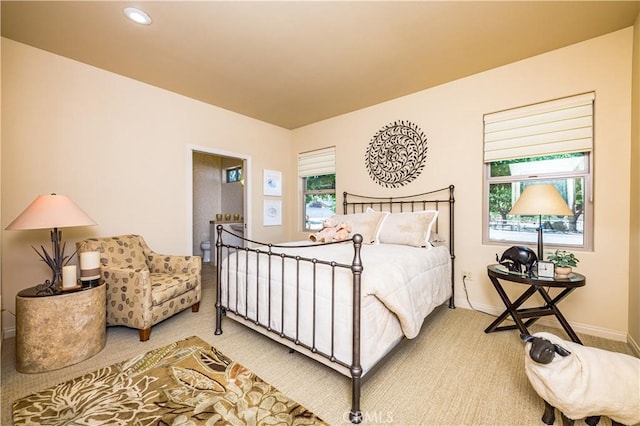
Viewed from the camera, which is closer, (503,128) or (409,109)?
(503,128)

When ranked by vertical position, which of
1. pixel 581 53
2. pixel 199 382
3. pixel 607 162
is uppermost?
pixel 581 53

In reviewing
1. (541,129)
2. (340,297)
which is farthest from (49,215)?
(541,129)

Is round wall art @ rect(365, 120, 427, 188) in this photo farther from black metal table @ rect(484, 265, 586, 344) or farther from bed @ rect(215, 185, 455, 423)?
black metal table @ rect(484, 265, 586, 344)

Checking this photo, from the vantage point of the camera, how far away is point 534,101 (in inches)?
104

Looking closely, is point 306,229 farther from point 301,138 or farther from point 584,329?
point 584,329

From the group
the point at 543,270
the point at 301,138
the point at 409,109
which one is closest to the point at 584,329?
the point at 543,270

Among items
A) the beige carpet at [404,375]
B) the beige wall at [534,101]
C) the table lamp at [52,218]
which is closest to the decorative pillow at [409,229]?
the beige wall at [534,101]

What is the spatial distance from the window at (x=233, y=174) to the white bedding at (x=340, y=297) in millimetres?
3847

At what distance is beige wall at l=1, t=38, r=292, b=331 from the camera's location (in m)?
2.39

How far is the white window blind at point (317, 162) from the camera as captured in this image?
4.36m

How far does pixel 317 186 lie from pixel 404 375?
3.38 metres

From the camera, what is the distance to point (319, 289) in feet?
5.65

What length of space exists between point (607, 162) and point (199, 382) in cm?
372

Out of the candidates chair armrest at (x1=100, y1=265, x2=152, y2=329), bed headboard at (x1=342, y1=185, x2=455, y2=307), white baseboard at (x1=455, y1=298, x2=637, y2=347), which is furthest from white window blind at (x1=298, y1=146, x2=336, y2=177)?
chair armrest at (x1=100, y1=265, x2=152, y2=329)
